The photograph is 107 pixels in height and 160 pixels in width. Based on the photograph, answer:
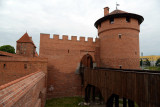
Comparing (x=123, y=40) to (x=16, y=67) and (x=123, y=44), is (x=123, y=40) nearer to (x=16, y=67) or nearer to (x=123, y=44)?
(x=123, y=44)

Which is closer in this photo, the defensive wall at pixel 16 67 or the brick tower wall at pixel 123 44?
the defensive wall at pixel 16 67

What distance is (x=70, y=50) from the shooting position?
12.4m

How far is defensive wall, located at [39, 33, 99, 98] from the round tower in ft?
11.1

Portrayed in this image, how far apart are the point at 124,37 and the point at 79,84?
26.1 feet

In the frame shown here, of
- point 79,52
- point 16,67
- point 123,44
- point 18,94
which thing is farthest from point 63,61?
point 18,94

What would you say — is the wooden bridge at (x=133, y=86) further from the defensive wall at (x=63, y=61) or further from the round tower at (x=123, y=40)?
the defensive wall at (x=63, y=61)

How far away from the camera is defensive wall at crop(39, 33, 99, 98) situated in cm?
1148

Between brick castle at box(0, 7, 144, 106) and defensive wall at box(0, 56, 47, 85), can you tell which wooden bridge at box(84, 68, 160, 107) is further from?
defensive wall at box(0, 56, 47, 85)

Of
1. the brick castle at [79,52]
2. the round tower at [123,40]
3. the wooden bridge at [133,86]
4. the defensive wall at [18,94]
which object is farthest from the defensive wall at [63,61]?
the defensive wall at [18,94]

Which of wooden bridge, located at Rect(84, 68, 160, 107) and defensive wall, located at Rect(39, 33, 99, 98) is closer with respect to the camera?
wooden bridge, located at Rect(84, 68, 160, 107)

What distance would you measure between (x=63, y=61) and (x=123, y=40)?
25.2 feet


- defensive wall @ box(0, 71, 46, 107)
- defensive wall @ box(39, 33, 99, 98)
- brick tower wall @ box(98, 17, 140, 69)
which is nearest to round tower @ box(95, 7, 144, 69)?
brick tower wall @ box(98, 17, 140, 69)

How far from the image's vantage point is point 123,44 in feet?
37.4

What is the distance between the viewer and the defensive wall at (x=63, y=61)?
11.5m
